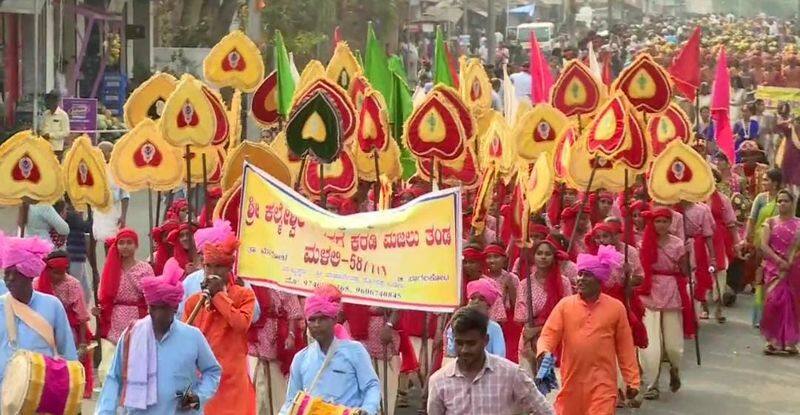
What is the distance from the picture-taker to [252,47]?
15312 mm

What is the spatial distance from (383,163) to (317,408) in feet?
21.9

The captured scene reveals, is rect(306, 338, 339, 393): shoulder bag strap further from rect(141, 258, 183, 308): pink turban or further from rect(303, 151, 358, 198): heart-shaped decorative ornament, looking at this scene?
rect(303, 151, 358, 198): heart-shaped decorative ornament

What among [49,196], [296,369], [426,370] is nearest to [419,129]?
[426,370]

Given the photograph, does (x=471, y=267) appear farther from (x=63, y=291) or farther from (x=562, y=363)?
(x=63, y=291)

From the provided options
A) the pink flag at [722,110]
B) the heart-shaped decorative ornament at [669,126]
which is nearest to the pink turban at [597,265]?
the heart-shaped decorative ornament at [669,126]

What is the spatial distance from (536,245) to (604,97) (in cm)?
449

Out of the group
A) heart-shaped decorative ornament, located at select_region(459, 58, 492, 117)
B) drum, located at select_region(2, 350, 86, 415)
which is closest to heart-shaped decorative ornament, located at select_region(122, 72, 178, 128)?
heart-shaped decorative ornament, located at select_region(459, 58, 492, 117)

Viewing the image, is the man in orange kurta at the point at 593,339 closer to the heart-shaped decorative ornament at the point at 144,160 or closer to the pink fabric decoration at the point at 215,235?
the pink fabric decoration at the point at 215,235

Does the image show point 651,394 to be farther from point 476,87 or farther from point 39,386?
point 39,386

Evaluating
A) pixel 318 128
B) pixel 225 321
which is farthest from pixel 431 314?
pixel 225 321

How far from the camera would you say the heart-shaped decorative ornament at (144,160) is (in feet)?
Result: 42.1

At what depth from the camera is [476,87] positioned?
685 inches

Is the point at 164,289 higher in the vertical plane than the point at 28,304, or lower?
higher

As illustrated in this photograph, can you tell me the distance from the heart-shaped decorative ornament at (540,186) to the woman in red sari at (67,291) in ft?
9.84
